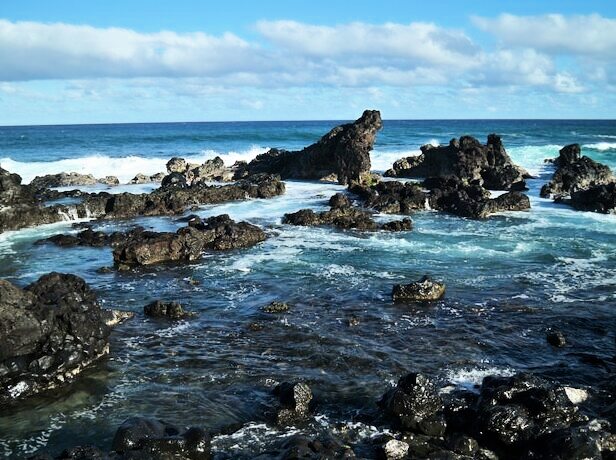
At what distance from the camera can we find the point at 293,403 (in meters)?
10.5

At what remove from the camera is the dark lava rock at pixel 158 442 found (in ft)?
28.6

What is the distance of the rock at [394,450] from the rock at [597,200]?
26936 mm

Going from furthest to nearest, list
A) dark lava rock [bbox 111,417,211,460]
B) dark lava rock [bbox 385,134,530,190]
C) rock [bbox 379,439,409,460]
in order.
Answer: dark lava rock [bbox 385,134,530,190] → rock [bbox 379,439,409,460] → dark lava rock [bbox 111,417,211,460]

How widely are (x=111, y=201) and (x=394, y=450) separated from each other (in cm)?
2627

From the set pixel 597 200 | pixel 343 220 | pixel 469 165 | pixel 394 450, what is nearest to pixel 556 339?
pixel 394 450

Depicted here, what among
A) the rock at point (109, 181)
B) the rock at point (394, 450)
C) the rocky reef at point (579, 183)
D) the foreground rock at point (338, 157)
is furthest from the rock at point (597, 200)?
the rock at point (109, 181)

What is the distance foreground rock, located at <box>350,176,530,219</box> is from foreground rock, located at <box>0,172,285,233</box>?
7816 millimetres

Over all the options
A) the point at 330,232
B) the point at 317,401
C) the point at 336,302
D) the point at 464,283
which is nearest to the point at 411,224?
the point at 330,232

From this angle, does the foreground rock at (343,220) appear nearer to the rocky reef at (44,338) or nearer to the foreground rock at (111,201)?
the foreground rock at (111,201)

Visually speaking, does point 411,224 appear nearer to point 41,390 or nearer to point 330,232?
point 330,232

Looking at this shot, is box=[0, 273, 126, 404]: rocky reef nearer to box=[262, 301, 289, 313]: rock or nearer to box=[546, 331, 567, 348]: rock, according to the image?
box=[262, 301, 289, 313]: rock

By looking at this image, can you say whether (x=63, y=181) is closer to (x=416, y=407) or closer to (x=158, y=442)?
(x=158, y=442)

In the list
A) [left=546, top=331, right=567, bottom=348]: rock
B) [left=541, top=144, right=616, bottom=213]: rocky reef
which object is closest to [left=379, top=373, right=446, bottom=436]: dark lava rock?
[left=546, top=331, right=567, bottom=348]: rock

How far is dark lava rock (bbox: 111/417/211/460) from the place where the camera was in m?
8.73
